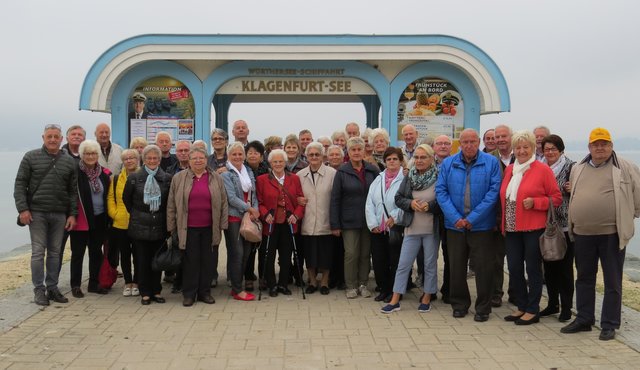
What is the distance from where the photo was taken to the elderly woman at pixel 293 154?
7273 millimetres

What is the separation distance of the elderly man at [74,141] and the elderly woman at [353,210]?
3101 mm

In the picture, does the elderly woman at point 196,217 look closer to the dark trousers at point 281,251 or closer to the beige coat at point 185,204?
the beige coat at point 185,204

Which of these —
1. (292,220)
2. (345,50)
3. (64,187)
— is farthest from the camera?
(345,50)

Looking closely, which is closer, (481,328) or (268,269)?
(481,328)

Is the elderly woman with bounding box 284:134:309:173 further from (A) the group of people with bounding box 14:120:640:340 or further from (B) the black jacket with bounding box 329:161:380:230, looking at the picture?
(B) the black jacket with bounding box 329:161:380:230

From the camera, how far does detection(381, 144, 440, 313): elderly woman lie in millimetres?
6195

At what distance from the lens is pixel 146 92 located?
36.6 feet

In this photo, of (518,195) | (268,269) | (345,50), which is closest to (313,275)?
(268,269)

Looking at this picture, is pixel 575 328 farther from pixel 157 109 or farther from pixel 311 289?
pixel 157 109

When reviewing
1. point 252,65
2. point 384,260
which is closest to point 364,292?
point 384,260

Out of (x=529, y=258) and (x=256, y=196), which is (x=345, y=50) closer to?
(x=256, y=196)

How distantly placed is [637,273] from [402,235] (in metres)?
5.25

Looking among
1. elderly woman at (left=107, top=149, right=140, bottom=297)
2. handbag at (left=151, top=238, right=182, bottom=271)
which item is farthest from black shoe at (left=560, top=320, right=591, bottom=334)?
elderly woman at (left=107, top=149, right=140, bottom=297)

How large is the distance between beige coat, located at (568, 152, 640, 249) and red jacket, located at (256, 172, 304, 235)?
336cm
